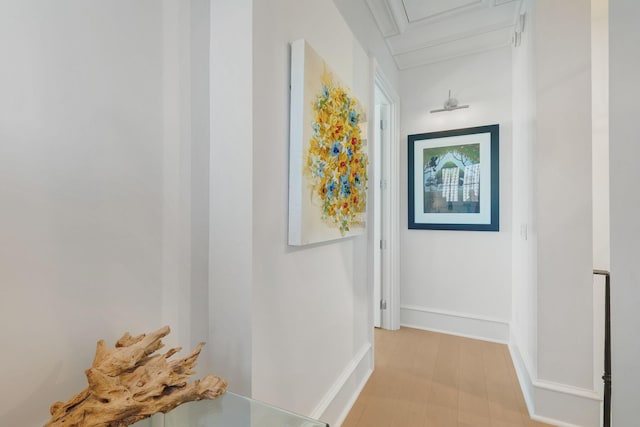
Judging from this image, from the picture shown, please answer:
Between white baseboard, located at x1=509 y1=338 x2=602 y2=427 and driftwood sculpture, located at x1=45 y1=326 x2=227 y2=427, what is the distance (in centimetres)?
195

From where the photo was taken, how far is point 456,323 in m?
2.92

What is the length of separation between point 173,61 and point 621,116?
1.22 metres

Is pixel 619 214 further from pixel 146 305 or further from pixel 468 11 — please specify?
pixel 468 11

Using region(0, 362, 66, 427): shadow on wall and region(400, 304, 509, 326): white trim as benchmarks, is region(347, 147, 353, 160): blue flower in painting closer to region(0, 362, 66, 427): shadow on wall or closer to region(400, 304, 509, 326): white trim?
region(0, 362, 66, 427): shadow on wall

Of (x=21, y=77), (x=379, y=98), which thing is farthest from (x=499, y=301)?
(x=21, y=77)

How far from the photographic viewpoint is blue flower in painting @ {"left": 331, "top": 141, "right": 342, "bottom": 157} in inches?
58.0

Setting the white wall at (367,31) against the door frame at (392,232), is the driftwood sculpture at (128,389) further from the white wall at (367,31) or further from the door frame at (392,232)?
the door frame at (392,232)

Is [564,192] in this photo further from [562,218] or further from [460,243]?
[460,243]

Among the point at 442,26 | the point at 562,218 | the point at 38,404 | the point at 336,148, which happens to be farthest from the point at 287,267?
the point at 442,26

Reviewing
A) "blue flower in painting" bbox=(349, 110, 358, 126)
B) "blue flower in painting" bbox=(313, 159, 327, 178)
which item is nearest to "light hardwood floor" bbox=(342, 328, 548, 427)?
"blue flower in painting" bbox=(313, 159, 327, 178)

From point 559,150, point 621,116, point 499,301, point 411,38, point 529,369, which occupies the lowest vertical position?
point 529,369

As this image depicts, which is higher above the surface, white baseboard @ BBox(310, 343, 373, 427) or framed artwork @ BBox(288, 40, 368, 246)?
framed artwork @ BBox(288, 40, 368, 246)

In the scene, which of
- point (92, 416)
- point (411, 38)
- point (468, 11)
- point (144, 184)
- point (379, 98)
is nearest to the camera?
point (92, 416)

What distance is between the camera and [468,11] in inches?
91.7
